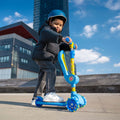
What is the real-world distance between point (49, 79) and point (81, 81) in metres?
2.90

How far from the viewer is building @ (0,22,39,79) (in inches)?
1136

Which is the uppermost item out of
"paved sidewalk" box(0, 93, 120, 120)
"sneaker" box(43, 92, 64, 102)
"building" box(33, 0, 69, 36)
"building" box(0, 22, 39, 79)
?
"building" box(33, 0, 69, 36)

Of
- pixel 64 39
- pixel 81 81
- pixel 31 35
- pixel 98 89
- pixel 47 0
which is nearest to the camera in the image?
pixel 64 39

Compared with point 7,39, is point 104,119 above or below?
below

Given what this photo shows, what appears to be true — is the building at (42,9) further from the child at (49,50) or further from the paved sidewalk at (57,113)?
the paved sidewalk at (57,113)

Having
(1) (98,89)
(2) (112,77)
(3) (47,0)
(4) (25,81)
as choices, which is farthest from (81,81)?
(3) (47,0)

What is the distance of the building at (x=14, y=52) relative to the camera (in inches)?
1136

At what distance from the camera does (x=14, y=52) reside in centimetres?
2911

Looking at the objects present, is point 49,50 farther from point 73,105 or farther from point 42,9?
point 42,9

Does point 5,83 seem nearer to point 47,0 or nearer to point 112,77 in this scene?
point 112,77

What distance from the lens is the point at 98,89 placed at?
426cm

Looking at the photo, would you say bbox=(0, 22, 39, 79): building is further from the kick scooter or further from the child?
the kick scooter

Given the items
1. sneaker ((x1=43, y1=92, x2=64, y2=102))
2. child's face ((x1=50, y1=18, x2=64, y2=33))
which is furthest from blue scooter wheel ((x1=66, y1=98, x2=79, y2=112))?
child's face ((x1=50, y1=18, x2=64, y2=33))

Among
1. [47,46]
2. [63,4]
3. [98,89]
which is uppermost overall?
[63,4]
